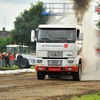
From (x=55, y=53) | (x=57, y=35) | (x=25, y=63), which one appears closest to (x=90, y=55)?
(x=55, y=53)

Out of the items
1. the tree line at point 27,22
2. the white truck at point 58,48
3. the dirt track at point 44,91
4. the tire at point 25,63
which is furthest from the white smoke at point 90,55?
the tree line at point 27,22

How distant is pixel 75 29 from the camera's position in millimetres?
16609

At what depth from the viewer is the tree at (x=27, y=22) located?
51.8m

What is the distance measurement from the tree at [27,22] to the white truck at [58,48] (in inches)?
1366

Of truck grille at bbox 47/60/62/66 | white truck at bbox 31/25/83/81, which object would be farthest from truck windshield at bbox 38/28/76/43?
truck grille at bbox 47/60/62/66

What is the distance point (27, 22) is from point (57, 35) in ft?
120

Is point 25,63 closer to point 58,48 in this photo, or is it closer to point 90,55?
point 90,55

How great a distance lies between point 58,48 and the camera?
16.3m

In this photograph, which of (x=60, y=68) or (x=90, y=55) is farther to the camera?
(x=90, y=55)

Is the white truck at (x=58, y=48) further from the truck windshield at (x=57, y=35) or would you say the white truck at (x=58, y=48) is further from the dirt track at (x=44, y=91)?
the dirt track at (x=44, y=91)

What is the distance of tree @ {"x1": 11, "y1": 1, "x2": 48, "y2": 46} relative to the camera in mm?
51781

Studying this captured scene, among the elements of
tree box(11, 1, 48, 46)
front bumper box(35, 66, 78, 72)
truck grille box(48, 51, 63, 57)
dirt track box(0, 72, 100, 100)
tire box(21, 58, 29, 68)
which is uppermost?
tree box(11, 1, 48, 46)

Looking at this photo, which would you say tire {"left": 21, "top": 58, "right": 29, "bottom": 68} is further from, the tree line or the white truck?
the tree line

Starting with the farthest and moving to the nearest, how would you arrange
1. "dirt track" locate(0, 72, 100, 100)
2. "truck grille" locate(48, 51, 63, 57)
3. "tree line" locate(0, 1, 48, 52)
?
"tree line" locate(0, 1, 48, 52) < "truck grille" locate(48, 51, 63, 57) < "dirt track" locate(0, 72, 100, 100)
